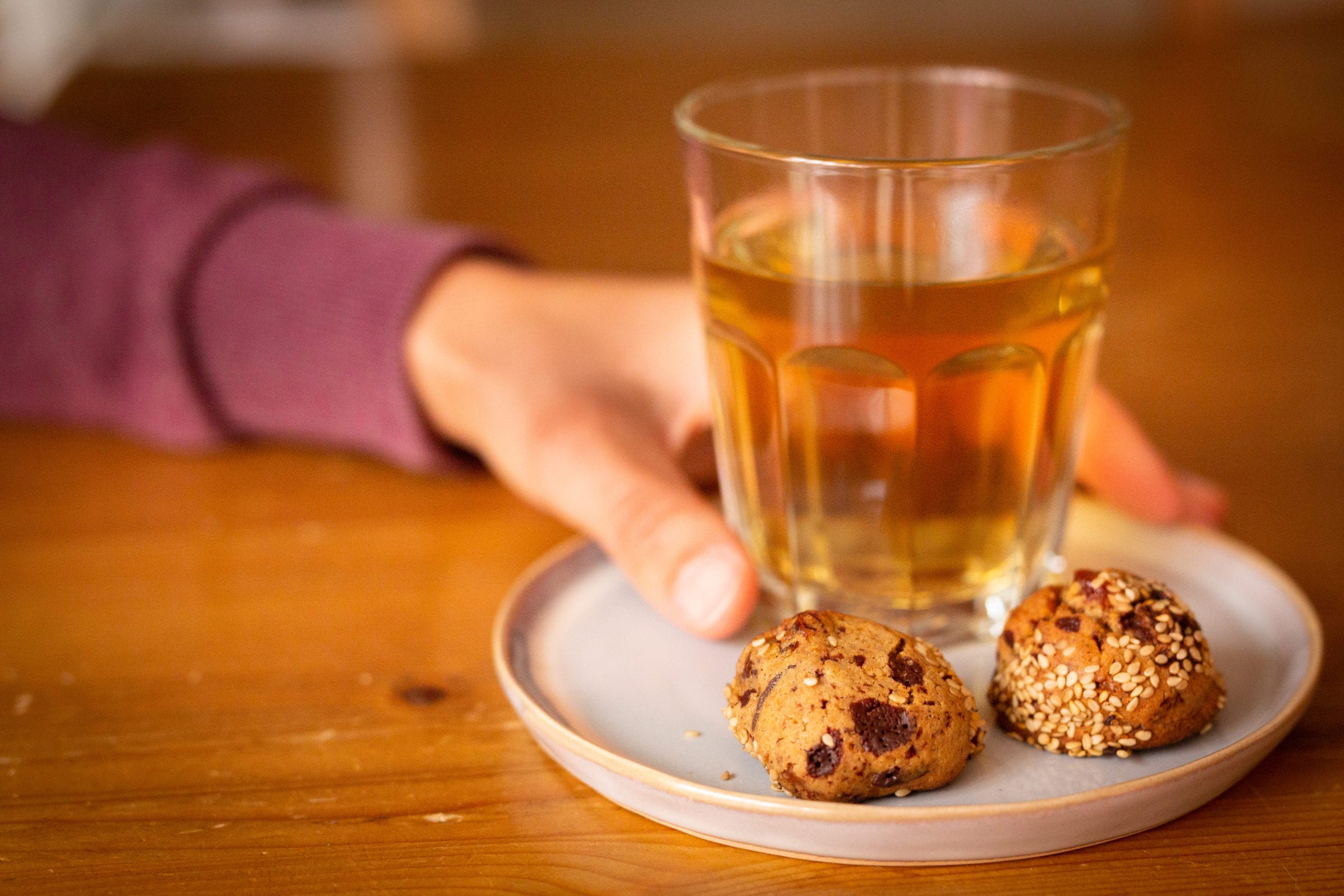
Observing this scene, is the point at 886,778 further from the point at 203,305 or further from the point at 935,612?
the point at 203,305

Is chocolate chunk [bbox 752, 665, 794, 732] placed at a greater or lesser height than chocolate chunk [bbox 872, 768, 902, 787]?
greater

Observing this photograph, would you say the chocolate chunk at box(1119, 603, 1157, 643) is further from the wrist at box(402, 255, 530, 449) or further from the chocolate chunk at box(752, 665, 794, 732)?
the wrist at box(402, 255, 530, 449)

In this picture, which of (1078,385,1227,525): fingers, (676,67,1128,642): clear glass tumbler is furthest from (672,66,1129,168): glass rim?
(1078,385,1227,525): fingers

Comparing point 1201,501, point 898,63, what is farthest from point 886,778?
point 898,63

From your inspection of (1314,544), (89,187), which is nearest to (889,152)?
(1314,544)

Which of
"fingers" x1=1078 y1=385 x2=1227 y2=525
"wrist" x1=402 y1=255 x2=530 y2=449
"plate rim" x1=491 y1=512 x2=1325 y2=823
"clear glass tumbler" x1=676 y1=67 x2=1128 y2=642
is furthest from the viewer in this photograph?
"wrist" x1=402 y1=255 x2=530 y2=449

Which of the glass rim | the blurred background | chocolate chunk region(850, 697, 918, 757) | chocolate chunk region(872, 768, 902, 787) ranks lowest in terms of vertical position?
the blurred background
